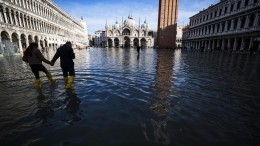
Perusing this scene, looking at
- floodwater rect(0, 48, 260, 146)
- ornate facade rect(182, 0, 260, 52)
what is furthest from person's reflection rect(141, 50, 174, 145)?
ornate facade rect(182, 0, 260, 52)

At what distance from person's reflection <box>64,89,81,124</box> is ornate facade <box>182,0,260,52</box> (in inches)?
1037

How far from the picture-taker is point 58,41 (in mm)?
58250

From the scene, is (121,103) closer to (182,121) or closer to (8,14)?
(182,121)

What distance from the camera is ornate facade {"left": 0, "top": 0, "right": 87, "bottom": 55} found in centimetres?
2869

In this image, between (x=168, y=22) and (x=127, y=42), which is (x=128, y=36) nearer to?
(x=127, y=42)

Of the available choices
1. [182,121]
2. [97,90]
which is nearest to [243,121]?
[182,121]

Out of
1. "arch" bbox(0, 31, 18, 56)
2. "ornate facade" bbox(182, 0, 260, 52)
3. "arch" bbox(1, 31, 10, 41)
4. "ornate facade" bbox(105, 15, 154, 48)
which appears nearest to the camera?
"arch" bbox(0, 31, 18, 56)

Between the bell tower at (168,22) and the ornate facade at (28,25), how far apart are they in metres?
40.6

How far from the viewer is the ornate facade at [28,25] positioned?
28.7m

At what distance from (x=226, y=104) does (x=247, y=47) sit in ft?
116

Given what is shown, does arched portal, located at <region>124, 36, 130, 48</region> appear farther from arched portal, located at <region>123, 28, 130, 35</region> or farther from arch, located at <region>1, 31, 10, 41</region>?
arch, located at <region>1, 31, 10, 41</region>

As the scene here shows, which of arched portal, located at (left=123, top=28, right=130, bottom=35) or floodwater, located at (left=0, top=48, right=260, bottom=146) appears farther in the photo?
arched portal, located at (left=123, top=28, right=130, bottom=35)

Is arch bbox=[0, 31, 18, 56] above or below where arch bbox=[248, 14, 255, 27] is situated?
below

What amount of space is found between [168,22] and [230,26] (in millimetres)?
31362
